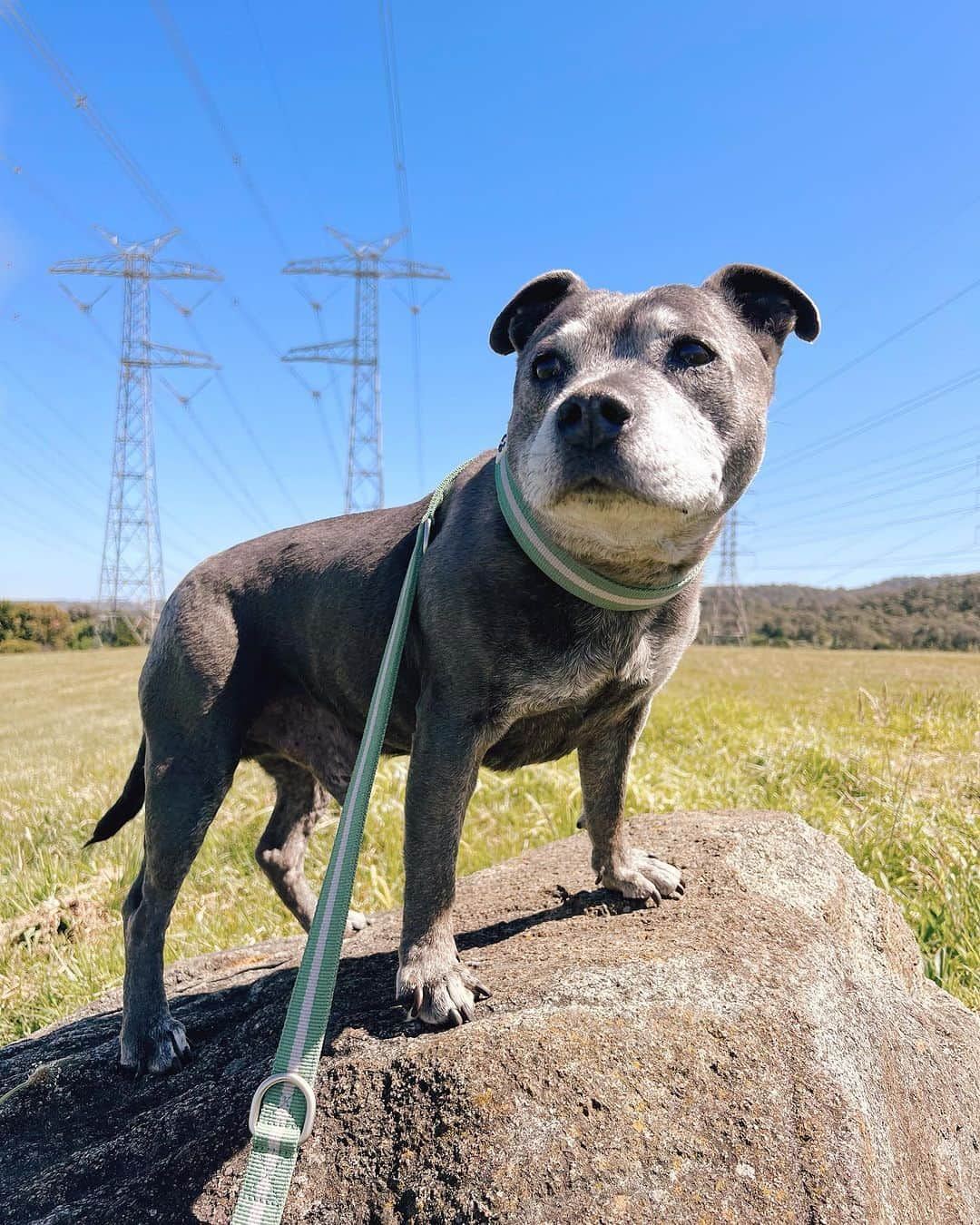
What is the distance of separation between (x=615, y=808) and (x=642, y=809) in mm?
2712

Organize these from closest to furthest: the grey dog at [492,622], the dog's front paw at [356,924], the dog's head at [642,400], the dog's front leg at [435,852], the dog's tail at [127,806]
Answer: the dog's head at [642,400] → the grey dog at [492,622] → the dog's front leg at [435,852] → the dog's tail at [127,806] → the dog's front paw at [356,924]

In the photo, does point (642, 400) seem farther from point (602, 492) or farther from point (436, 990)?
point (436, 990)

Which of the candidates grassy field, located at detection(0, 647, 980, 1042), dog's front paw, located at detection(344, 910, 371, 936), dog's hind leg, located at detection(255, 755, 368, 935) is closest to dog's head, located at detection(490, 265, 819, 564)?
dog's hind leg, located at detection(255, 755, 368, 935)

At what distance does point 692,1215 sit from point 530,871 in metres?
1.85

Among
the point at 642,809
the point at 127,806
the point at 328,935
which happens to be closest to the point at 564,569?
the point at 328,935

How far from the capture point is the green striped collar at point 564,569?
7.86 feet

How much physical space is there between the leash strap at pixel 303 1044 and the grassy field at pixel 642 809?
3.06m

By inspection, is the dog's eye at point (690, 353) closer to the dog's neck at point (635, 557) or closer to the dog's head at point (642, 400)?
the dog's head at point (642, 400)

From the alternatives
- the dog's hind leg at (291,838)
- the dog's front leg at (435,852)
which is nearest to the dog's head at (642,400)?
the dog's front leg at (435,852)

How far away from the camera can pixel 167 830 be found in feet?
10.4

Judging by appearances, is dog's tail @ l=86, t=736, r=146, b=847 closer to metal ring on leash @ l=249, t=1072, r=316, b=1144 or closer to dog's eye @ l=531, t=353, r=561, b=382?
metal ring on leash @ l=249, t=1072, r=316, b=1144

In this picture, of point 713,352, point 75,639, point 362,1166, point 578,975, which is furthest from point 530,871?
point 75,639

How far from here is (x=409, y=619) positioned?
279 centimetres

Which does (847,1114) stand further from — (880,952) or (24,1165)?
(24,1165)
